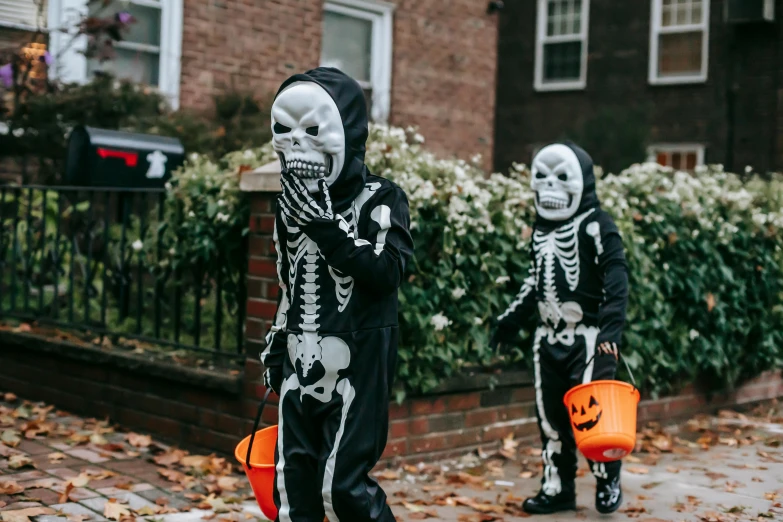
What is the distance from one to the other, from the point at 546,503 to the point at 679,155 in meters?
15.0

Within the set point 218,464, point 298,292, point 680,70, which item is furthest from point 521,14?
point 298,292

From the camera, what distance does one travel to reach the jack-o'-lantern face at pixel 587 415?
14.8ft

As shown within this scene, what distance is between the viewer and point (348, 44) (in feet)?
41.7

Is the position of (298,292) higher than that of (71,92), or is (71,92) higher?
(71,92)

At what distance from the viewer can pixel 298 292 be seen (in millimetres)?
3387

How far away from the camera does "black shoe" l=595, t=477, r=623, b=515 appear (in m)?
4.89

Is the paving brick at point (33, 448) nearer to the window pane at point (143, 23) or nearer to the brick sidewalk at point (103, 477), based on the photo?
the brick sidewalk at point (103, 477)

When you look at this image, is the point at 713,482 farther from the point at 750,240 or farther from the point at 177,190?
the point at 177,190

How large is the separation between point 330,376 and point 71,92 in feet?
20.5

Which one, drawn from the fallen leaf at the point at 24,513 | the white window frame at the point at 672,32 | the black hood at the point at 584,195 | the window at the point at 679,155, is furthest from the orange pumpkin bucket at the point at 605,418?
the white window frame at the point at 672,32

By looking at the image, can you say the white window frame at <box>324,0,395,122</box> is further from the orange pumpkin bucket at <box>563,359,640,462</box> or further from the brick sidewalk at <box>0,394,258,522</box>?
the orange pumpkin bucket at <box>563,359,640,462</box>

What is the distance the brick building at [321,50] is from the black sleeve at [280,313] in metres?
6.30

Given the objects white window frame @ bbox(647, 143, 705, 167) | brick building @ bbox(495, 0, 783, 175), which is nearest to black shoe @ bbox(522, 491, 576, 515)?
brick building @ bbox(495, 0, 783, 175)

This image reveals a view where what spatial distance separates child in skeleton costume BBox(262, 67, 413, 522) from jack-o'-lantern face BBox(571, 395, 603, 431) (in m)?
1.46
